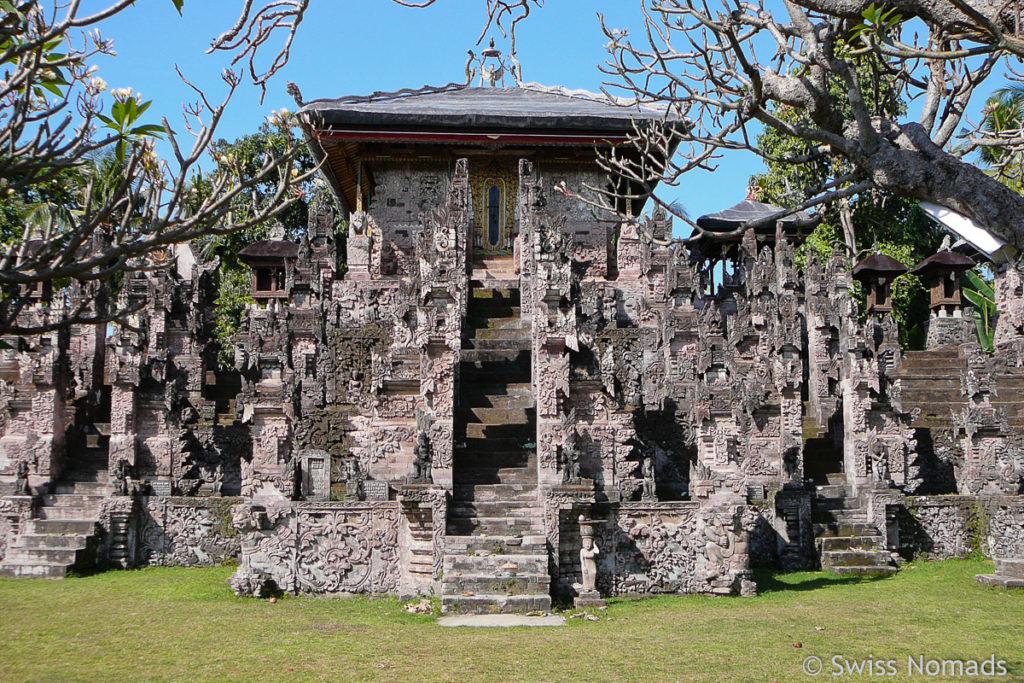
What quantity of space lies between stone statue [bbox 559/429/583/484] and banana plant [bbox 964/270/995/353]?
70.9 ft

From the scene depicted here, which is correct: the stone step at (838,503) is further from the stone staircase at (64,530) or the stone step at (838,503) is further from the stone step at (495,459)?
the stone staircase at (64,530)

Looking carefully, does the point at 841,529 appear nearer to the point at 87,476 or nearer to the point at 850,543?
the point at 850,543

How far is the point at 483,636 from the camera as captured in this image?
32.3 ft

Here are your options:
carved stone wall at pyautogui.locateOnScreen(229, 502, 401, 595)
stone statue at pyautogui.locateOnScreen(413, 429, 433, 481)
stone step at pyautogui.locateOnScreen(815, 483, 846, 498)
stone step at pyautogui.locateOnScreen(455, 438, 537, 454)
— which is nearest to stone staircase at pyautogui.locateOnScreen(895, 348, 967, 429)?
stone step at pyautogui.locateOnScreen(815, 483, 846, 498)

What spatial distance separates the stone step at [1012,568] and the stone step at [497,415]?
651cm

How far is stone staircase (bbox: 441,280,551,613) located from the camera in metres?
11.0

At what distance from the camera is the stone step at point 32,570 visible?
14289 millimetres

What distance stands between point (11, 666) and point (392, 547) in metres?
4.56

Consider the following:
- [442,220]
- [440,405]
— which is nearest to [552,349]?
[440,405]

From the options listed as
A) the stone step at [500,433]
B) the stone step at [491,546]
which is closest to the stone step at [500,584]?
the stone step at [491,546]

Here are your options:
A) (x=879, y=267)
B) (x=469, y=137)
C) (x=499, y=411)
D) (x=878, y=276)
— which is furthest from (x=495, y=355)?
(x=878, y=276)

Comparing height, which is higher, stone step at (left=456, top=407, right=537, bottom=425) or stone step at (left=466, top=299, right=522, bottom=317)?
stone step at (left=466, top=299, right=522, bottom=317)

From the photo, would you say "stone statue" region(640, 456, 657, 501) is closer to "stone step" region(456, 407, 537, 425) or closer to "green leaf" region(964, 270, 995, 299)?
"stone step" region(456, 407, 537, 425)

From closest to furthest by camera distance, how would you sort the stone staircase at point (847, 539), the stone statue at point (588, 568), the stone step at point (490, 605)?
the stone step at point (490, 605) → the stone statue at point (588, 568) → the stone staircase at point (847, 539)
